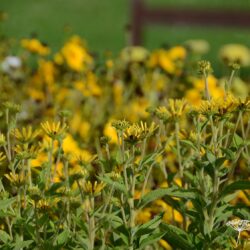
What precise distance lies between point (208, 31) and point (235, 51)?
4.13m

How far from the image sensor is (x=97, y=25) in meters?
9.39

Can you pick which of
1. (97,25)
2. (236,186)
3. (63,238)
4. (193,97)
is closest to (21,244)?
(63,238)

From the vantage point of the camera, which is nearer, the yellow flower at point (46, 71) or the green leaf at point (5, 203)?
the green leaf at point (5, 203)

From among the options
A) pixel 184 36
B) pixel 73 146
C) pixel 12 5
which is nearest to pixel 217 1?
pixel 184 36

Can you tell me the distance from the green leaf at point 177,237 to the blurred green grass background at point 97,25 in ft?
20.7

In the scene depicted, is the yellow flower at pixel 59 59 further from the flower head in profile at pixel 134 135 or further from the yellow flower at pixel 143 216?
the flower head in profile at pixel 134 135

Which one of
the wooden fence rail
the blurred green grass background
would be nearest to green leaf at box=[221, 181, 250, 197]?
the wooden fence rail

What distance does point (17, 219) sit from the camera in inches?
56.3

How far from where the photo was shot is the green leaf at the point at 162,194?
4.76 ft

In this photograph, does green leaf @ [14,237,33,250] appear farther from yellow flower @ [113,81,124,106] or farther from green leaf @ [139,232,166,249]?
yellow flower @ [113,81,124,106]

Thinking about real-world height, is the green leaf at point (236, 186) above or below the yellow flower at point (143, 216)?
above

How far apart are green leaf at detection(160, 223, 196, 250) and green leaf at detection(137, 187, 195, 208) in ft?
0.22

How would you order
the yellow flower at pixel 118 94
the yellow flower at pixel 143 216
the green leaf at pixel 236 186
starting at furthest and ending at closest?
1. the yellow flower at pixel 118 94
2. the yellow flower at pixel 143 216
3. the green leaf at pixel 236 186

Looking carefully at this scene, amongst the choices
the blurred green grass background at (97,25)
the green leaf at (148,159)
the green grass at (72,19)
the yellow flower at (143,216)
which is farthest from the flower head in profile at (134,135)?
the green grass at (72,19)
